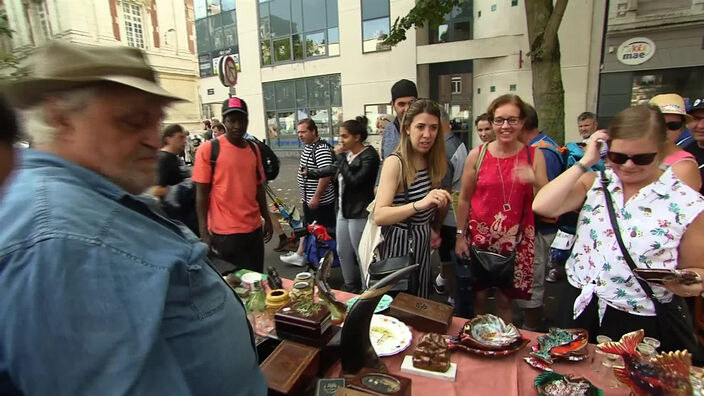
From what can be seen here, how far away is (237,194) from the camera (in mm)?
2947

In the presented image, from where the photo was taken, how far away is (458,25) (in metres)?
12.7

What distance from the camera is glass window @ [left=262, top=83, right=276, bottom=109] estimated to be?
1675 cm

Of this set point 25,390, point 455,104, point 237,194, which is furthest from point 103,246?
point 455,104

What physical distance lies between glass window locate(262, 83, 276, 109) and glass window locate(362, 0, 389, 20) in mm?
5411

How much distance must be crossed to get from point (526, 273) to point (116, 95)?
2571 mm

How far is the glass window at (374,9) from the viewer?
13.6m

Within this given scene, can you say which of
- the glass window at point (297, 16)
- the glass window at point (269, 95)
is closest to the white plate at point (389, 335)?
the glass window at point (297, 16)

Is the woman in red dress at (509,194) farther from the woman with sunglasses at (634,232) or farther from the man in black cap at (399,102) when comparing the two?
the man in black cap at (399,102)

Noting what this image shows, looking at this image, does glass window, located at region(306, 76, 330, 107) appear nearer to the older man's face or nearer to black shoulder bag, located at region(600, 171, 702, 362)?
black shoulder bag, located at region(600, 171, 702, 362)

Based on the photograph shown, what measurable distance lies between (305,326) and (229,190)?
5.66 feet

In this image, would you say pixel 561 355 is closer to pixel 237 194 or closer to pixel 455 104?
pixel 237 194

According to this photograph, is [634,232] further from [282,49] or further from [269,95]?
[269,95]

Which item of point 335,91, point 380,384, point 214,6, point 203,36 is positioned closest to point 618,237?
point 380,384

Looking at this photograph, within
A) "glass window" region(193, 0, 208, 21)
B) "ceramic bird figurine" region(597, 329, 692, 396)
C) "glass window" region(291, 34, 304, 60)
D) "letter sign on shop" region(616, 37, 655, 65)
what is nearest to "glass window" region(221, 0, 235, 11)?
"glass window" region(193, 0, 208, 21)
